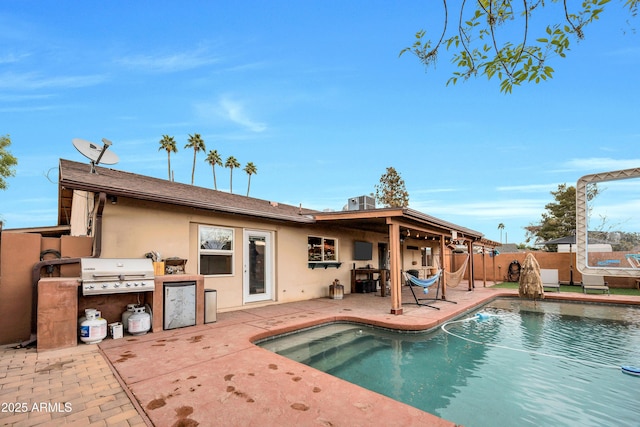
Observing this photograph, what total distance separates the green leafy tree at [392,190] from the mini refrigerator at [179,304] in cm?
2246

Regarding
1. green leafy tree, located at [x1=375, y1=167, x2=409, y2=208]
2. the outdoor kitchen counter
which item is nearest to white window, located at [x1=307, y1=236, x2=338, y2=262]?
the outdoor kitchen counter

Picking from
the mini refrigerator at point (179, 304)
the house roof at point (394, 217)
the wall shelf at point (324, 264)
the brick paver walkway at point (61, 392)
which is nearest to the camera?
the brick paver walkway at point (61, 392)

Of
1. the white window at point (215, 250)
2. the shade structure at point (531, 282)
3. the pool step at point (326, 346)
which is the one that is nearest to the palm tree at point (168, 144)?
the white window at point (215, 250)

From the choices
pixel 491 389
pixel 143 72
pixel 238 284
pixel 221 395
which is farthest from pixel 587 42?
pixel 143 72

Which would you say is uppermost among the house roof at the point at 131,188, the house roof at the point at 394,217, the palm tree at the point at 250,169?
the palm tree at the point at 250,169

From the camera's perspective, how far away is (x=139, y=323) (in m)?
5.00

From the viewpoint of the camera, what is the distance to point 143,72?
9.99 metres

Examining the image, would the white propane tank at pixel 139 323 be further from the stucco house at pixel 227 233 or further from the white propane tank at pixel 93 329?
the stucco house at pixel 227 233

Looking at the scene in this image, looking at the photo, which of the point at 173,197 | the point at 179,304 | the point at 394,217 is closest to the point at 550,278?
the point at 394,217

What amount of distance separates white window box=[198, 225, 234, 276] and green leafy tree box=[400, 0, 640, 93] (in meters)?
5.89

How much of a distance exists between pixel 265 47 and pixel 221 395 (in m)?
9.36

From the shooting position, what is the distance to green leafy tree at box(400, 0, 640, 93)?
85.5 inches

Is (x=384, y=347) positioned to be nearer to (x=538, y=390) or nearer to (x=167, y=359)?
A: (x=538, y=390)

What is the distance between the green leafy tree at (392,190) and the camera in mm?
26516
